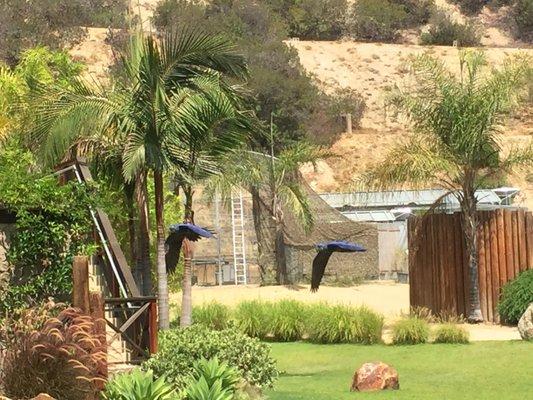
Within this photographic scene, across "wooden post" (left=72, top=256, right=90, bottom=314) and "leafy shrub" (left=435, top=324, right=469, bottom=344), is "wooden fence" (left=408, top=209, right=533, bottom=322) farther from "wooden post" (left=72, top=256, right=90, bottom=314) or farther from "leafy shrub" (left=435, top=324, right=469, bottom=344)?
"wooden post" (left=72, top=256, right=90, bottom=314)

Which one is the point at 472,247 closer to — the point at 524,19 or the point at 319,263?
the point at 319,263

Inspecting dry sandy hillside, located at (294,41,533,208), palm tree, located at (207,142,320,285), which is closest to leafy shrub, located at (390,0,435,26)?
dry sandy hillside, located at (294,41,533,208)

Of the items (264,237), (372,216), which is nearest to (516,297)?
(264,237)

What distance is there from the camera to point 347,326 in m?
20.7

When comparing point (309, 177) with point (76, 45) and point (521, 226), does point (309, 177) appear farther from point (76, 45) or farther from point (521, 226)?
point (521, 226)

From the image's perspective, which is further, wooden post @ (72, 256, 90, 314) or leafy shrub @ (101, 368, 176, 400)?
wooden post @ (72, 256, 90, 314)

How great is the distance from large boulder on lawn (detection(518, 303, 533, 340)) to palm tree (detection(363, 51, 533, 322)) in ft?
10.8

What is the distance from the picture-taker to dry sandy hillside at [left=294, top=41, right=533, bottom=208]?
59.0 metres

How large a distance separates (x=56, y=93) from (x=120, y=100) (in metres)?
0.99

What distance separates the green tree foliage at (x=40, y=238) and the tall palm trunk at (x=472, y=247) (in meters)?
10.3

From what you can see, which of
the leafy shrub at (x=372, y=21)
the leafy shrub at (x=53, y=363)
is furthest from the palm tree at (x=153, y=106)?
the leafy shrub at (x=372, y=21)

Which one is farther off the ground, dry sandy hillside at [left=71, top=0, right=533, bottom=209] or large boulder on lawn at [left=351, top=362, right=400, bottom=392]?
dry sandy hillside at [left=71, top=0, right=533, bottom=209]

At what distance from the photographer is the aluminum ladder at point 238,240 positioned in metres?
39.4

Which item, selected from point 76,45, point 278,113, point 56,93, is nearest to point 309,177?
point 278,113
